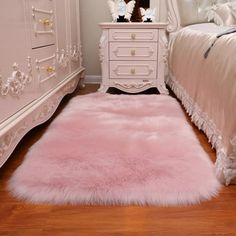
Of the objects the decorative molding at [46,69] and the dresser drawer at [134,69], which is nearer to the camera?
the decorative molding at [46,69]

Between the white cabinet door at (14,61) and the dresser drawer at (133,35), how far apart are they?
1.18 m

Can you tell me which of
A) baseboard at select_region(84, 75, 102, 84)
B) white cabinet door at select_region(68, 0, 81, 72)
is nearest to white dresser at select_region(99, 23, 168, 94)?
white cabinet door at select_region(68, 0, 81, 72)

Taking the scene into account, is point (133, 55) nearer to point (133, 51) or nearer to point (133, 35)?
point (133, 51)

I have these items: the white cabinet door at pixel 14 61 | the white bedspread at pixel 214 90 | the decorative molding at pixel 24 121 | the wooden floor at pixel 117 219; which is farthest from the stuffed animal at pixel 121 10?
the wooden floor at pixel 117 219

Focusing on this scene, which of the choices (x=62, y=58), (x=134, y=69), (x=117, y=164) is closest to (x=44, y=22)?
(x=62, y=58)

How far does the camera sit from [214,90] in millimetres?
1281

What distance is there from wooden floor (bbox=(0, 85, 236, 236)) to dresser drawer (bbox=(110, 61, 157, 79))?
160 centimetres

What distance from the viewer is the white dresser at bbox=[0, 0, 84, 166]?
1.06 meters

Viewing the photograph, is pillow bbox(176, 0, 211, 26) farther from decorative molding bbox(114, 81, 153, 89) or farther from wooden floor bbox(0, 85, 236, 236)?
wooden floor bbox(0, 85, 236, 236)

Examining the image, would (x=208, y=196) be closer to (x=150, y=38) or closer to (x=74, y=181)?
(x=74, y=181)

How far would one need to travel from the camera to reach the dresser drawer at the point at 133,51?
241cm

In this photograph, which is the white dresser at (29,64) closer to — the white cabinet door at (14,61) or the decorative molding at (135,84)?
the white cabinet door at (14,61)

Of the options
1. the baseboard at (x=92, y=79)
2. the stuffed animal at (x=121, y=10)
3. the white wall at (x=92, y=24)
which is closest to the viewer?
the stuffed animal at (x=121, y=10)

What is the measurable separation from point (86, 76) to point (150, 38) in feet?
3.23
